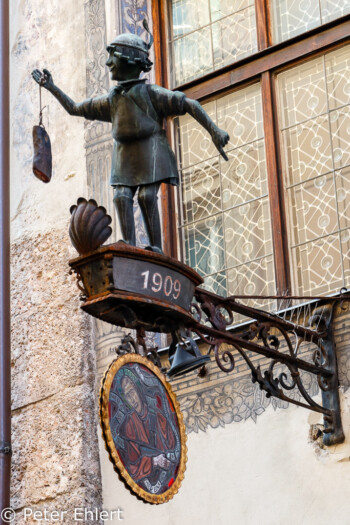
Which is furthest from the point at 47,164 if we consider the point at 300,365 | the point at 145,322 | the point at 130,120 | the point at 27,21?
the point at 27,21

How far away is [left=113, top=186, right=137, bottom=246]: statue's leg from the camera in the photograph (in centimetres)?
713

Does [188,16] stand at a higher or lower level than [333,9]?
higher

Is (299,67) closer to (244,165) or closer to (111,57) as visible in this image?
(244,165)

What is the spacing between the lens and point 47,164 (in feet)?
24.0

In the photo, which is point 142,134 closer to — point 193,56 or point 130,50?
point 130,50

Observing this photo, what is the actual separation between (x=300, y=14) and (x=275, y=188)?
47.0 inches

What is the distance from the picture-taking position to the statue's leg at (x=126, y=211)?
23.4ft

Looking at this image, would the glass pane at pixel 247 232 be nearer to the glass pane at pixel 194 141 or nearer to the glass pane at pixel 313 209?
the glass pane at pixel 313 209

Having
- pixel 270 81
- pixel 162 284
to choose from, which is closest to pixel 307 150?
pixel 270 81

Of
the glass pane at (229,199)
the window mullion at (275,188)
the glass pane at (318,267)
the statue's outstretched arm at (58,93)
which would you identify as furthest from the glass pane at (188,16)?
the statue's outstretched arm at (58,93)

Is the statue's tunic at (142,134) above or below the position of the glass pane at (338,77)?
below

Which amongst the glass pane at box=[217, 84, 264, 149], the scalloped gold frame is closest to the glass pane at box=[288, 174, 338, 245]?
the glass pane at box=[217, 84, 264, 149]

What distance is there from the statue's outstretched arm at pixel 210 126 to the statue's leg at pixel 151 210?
1.26 feet

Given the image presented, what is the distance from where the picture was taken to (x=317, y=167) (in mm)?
8500
